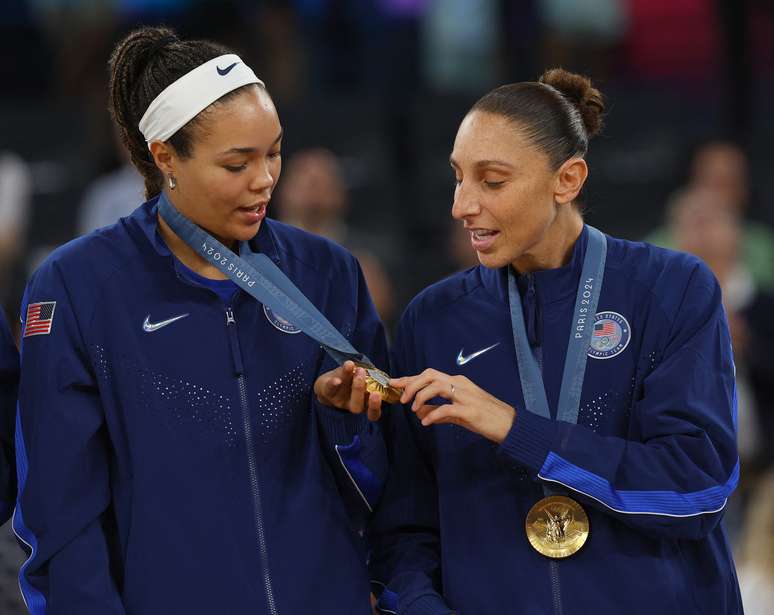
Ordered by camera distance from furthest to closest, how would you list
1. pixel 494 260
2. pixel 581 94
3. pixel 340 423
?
pixel 581 94, pixel 494 260, pixel 340 423

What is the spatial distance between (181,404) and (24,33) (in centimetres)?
540

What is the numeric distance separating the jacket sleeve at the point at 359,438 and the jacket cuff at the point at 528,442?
0.30m

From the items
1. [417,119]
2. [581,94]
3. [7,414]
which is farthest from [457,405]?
[417,119]

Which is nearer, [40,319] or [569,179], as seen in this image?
[40,319]

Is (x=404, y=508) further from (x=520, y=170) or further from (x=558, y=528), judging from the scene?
(x=520, y=170)

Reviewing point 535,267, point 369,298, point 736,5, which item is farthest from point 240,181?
point 736,5

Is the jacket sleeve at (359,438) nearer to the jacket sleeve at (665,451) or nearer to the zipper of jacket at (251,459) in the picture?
the zipper of jacket at (251,459)

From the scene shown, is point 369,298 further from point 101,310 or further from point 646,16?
point 646,16

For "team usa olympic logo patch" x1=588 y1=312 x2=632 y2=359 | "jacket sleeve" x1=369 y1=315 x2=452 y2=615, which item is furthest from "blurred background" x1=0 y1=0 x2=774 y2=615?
"team usa olympic logo patch" x1=588 y1=312 x2=632 y2=359

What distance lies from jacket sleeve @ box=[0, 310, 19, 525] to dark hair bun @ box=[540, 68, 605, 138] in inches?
50.5

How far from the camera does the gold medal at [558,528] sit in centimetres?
316

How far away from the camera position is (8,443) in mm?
3264

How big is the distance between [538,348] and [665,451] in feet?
1.16

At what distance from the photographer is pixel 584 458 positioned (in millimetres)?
3100
